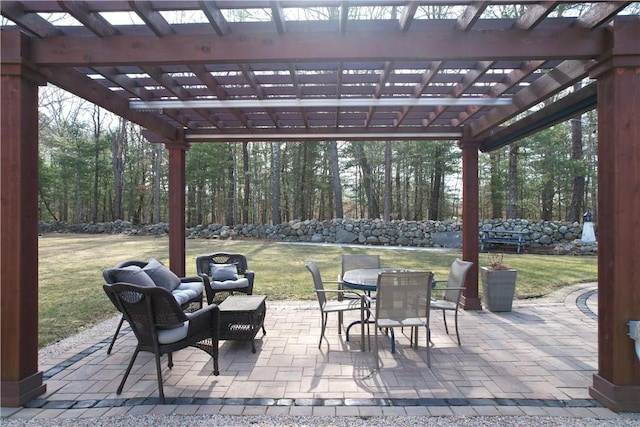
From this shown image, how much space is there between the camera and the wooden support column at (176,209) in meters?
5.49

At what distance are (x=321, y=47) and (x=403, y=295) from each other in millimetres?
2138

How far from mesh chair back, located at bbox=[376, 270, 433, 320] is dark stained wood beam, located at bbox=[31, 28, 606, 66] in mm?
1769

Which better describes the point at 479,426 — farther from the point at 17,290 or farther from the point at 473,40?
the point at 17,290

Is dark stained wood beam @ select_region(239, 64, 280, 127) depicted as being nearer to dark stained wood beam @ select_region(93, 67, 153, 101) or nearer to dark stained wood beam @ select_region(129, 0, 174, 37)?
dark stained wood beam @ select_region(129, 0, 174, 37)

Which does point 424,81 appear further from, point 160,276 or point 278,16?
point 160,276

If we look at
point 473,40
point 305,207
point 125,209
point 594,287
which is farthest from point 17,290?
point 125,209

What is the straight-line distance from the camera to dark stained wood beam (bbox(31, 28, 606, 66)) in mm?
2607

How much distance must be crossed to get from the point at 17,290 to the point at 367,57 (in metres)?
3.06

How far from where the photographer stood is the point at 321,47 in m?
2.67

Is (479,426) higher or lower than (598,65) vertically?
lower

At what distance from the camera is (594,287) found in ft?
21.9

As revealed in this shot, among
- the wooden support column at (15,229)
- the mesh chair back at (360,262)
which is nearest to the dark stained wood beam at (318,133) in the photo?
the mesh chair back at (360,262)

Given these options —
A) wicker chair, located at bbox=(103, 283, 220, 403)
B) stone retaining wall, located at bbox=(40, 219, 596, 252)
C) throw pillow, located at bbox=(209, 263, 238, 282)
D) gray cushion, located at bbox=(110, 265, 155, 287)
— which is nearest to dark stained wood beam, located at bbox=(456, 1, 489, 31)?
wicker chair, located at bbox=(103, 283, 220, 403)

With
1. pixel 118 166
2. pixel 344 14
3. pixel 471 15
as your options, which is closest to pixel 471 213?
pixel 471 15
